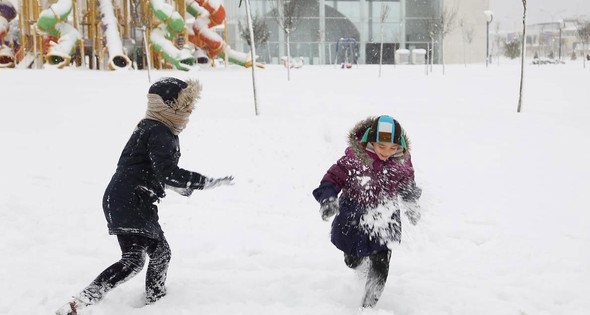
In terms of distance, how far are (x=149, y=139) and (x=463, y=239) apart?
11.4 ft

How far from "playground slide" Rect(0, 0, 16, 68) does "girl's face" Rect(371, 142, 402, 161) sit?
21887 millimetres

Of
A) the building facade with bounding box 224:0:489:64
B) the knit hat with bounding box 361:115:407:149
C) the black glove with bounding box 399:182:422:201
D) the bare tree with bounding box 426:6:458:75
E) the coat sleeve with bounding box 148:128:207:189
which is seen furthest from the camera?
the building facade with bounding box 224:0:489:64

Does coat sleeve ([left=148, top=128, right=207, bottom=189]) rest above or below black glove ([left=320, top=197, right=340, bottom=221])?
above

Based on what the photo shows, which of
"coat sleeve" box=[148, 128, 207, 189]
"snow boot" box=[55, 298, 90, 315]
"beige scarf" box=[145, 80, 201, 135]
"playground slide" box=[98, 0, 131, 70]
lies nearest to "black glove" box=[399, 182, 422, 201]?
"coat sleeve" box=[148, 128, 207, 189]

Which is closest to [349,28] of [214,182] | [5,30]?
[5,30]

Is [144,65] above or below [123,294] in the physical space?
above

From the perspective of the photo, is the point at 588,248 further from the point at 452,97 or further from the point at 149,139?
the point at 452,97

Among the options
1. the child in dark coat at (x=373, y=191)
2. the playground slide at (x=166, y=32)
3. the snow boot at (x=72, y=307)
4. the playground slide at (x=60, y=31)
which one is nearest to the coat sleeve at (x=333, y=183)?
the child in dark coat at (x=373, y=191)

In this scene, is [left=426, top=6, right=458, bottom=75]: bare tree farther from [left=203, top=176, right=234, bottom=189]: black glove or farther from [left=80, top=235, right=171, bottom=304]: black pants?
[left=80, top=235, right=171, bottom=304]: black pants

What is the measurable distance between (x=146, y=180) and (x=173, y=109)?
0.46 m

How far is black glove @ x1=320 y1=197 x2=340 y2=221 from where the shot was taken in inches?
121

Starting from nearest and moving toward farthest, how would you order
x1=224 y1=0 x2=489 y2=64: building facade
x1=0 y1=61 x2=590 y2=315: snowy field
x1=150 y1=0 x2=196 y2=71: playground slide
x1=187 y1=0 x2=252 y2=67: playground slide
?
1. x1=0 y1=61 x2=590 y2=315: snowy field
2. x1=150 y1=0 x2=196 y2=71: playground slide
3. x1=187 y1=0 x2=252 y2=67: playground slide
4. x1=224 y1=0 x2=489 y2=64: building facade

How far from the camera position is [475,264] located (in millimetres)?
4609

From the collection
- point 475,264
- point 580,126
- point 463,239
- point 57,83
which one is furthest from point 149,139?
point 57,83
